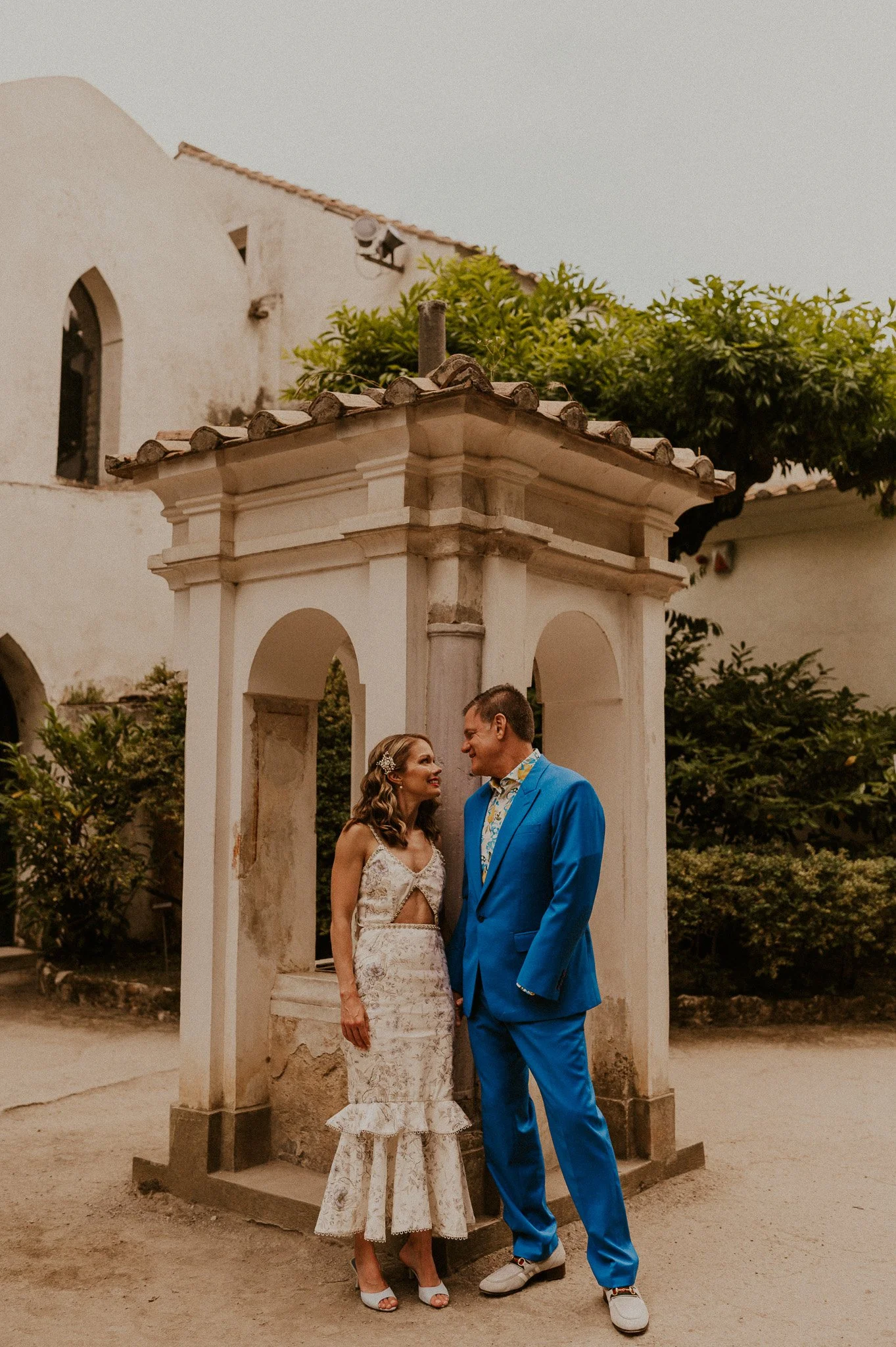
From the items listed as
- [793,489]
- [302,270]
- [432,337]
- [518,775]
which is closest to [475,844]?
[518,775]

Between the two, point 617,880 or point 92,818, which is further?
Answer: point 92,818

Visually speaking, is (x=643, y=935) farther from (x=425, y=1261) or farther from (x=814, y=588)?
(x=814, y=588)

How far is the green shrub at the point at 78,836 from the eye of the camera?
10.4 meters

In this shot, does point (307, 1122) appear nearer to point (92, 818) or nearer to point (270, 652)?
point (270, 652)

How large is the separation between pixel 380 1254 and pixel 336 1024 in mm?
901

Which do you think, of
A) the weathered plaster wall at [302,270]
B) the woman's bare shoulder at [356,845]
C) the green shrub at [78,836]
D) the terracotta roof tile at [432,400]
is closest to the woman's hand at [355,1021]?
the woman's bare shoulder at [356,845]

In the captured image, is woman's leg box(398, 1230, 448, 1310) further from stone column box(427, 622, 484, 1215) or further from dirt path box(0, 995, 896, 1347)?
stone column box(427, 622, 484, 1215)

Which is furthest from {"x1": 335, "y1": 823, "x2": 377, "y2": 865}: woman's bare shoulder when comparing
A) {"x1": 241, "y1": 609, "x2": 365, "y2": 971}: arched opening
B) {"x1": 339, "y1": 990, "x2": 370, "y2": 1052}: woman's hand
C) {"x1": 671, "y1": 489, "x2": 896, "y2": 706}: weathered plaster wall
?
{"x1": 671, "y1": 489, "x2": 896, "y2": 706}: weathered plaster wall

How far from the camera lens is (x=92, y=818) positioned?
1045cm

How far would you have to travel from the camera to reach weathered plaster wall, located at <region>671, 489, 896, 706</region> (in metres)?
12.3

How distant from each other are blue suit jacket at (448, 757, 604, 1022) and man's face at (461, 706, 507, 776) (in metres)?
0.13

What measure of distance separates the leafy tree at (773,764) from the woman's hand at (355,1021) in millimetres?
6057

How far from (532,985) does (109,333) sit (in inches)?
449

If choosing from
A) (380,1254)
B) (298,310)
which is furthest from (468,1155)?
(298,310)
